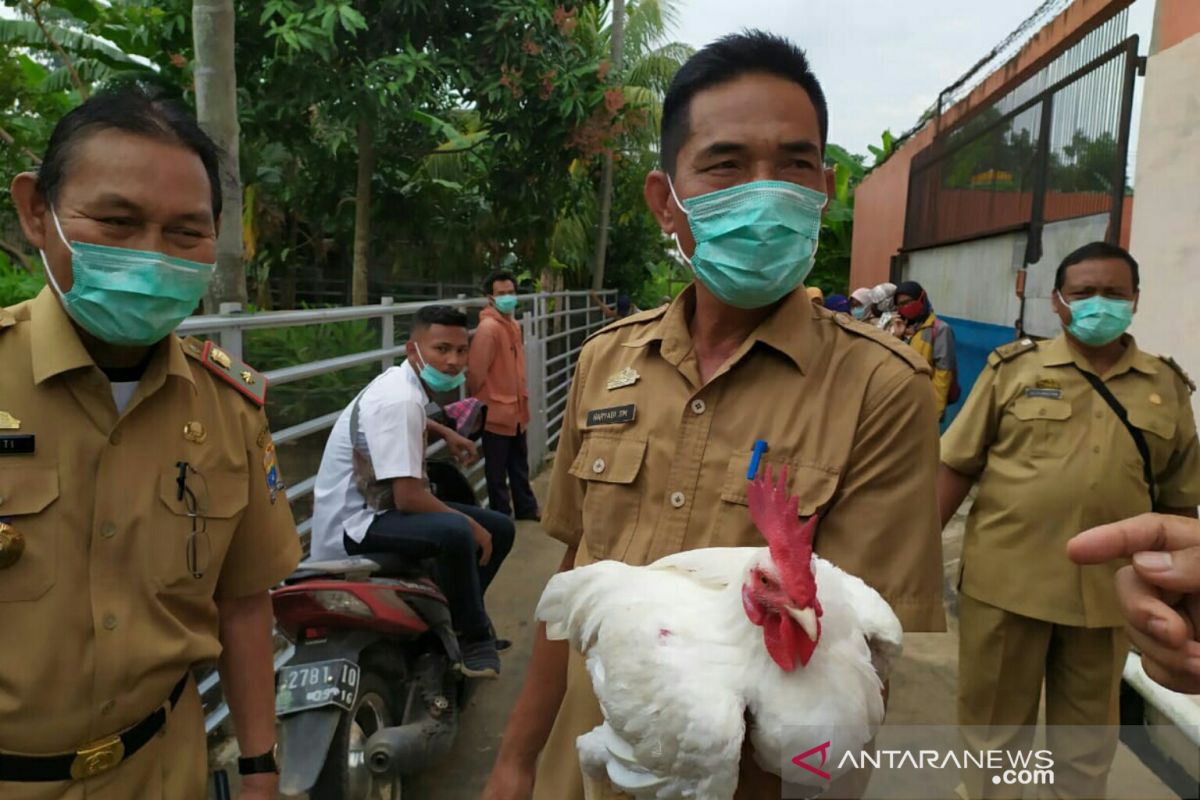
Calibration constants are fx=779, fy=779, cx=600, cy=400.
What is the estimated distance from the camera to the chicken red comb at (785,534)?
3.62 feet

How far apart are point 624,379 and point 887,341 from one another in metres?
0.52

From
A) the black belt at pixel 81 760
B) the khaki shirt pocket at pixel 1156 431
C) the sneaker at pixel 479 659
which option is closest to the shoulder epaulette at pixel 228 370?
the black belt at pixel 81 760

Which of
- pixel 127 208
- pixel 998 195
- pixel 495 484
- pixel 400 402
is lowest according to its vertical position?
pixel 495 484

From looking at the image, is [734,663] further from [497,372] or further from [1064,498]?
[497,372]

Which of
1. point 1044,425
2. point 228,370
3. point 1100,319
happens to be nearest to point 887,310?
point 1100,319

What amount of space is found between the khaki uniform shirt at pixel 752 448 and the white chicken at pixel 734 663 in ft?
0.40

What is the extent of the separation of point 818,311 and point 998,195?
7.88 meters

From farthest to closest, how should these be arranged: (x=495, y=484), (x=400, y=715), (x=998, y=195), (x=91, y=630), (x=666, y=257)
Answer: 1. (x=666, y=257)
2. (x=998, y=195)
3. (x=495, y=484)
4. (x=400, y=715)
5. (x=91, y=630)

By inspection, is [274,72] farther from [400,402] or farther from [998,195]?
[998,195]

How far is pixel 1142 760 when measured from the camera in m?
3.21

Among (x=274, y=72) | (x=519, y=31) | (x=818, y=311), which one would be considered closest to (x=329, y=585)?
(x=818, y=311)

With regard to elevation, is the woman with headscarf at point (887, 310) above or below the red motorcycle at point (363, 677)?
above

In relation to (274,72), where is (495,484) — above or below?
below

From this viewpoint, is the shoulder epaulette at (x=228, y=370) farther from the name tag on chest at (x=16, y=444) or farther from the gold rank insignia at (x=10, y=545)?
the gold rank insignia at (x=10, y=545)
